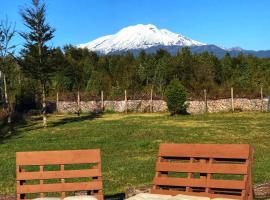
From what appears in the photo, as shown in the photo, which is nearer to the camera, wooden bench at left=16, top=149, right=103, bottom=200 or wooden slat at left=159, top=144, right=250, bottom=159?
wooden slat at left=159, top=144, right=250, bottom=159

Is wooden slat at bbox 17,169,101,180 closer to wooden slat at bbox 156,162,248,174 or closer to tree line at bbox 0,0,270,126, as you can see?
wooden slat at bbox 156,162,248,174

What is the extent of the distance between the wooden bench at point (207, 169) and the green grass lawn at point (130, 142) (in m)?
3.35

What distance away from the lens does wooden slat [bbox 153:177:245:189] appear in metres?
5.82

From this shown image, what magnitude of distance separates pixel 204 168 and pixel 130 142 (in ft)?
40.4

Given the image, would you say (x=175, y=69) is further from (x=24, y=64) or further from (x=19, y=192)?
(x=19, y=192)

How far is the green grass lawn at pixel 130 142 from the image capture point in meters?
11.4

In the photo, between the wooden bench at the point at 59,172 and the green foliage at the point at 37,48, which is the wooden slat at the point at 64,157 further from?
the green foliage at the point at 37,48

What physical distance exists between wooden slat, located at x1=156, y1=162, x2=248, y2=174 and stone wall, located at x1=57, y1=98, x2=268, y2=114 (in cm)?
2831

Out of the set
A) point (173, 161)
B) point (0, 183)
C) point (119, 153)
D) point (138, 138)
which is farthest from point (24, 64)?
point (173, 161)

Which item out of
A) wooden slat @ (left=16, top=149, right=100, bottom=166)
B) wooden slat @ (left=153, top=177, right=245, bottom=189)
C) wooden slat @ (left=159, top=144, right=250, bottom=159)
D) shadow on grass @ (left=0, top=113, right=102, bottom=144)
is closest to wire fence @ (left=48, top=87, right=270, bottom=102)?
shadow on grass @ (left=0, top=113, right=102, bottom=144)

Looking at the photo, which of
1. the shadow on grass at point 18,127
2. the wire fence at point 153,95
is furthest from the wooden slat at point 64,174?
the wire fence at point 153,95

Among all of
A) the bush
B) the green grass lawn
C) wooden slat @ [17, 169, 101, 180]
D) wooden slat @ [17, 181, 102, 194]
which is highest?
the bush

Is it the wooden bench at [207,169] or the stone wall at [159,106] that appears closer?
the wooden bench at [207,169]

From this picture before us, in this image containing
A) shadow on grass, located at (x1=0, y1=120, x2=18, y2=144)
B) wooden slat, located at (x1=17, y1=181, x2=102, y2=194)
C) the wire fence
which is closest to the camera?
wooden slat, located at (x1=17, y1=181, x2=102, y2=194)
